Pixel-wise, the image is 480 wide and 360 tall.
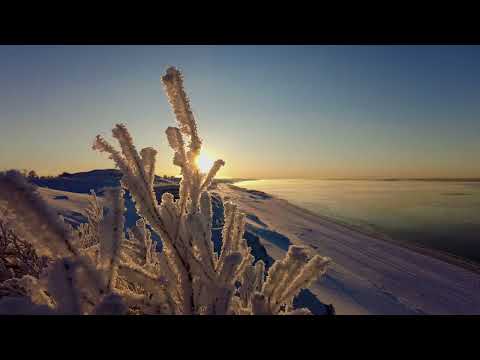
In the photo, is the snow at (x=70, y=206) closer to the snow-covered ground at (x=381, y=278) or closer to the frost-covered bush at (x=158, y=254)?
the snow-covered ground at (x=381, y=278)

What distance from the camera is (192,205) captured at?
102 cm

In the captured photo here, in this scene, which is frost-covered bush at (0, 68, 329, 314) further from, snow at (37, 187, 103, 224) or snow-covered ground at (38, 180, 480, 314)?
snow at (37, 187, 103, 224)

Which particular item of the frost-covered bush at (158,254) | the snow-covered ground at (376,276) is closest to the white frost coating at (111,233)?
the frost-covered bush at (158,254)

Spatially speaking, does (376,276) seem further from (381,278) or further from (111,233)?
(111,233)

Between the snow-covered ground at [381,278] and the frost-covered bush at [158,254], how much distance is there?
156 inches

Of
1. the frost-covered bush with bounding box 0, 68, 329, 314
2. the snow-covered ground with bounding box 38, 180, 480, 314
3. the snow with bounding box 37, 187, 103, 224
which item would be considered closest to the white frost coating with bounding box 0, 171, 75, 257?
the frost-covered bush with bounding box 0, 68, 329, 314

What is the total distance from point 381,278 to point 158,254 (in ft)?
22.1

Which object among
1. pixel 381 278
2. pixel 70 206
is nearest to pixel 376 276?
pixel 381 278

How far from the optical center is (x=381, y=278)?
6.43 m

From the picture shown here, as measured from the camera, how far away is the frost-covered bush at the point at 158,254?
654mm

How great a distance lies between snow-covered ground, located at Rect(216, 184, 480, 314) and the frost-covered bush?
3.96 meters
